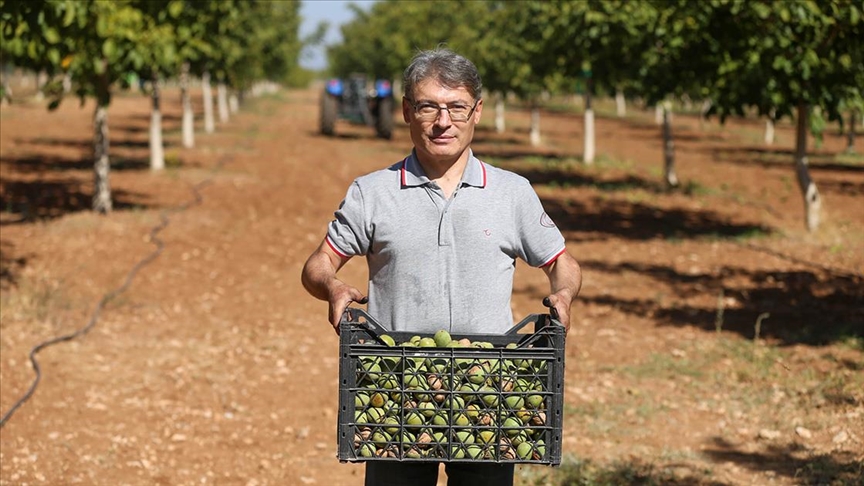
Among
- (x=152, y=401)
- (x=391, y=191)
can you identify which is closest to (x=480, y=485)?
(x=391, y=191)

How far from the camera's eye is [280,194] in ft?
62.6

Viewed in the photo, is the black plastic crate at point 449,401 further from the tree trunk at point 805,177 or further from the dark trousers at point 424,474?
the tree trunk at point 805,177

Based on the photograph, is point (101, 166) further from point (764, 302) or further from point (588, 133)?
point (588, 133)

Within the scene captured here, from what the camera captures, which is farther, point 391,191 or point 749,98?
point 749,98

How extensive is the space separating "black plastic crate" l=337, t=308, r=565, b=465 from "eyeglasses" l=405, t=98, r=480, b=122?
648 millimetres

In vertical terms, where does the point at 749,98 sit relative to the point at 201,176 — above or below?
above

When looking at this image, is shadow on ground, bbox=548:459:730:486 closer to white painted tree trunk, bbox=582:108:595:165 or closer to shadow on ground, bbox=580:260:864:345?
shadow on ground, bbox=580:260:864:345

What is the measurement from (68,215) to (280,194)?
499cm

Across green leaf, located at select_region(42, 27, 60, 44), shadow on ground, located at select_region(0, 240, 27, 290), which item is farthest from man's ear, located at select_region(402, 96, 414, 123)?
shadow on ground, located at select_region(0, 240, 27, 290)

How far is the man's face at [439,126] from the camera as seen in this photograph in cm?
326

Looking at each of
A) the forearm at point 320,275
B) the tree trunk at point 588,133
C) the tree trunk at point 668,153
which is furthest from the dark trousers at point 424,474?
the tree trunk at point 588,133

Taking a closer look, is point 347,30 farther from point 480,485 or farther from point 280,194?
point 480,485

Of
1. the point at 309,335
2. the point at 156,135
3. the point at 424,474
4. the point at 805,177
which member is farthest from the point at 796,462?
the point at 156,135

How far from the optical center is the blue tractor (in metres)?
35.4
